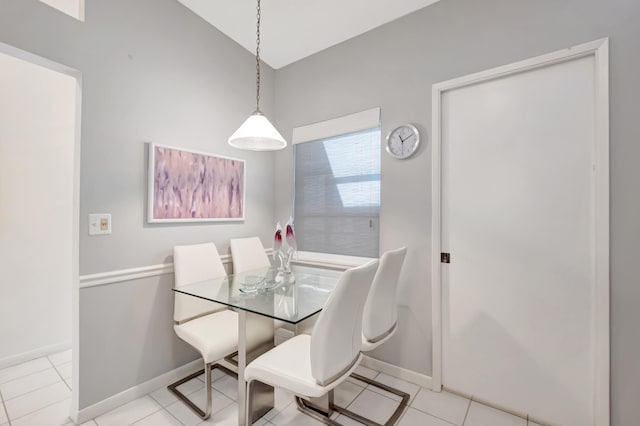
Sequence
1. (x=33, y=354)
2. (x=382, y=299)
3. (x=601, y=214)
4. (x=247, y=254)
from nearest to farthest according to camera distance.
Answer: (x=601, y=214), (x=382, y=299), (x=33, y=354), (x=247, y=254)

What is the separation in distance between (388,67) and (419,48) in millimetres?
251

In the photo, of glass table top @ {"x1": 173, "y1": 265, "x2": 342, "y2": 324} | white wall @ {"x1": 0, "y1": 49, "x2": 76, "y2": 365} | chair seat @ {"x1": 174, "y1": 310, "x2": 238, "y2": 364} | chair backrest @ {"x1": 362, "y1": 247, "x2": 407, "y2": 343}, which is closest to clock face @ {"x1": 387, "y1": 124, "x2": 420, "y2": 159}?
chair backrest @ {"x1": 362, "y1": 247, "x2": 407, "y2": 343}

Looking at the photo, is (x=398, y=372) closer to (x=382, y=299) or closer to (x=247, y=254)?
(x=382, y=299)

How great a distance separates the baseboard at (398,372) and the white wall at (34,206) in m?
2.75

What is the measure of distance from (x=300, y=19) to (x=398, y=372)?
9.49 feet

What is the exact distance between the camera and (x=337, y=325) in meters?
1.21

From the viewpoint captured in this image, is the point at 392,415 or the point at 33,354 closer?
the point at 392,415

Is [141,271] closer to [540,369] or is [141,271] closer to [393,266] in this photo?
[393,266]

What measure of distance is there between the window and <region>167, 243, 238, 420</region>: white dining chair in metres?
0.95

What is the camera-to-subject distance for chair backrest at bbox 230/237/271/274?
2392 mm

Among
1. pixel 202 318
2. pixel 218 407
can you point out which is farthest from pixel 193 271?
pixel 218 407

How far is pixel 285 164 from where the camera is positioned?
287 cm

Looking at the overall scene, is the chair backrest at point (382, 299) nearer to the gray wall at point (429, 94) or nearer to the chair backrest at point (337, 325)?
the chair backrest at point (337, 325)

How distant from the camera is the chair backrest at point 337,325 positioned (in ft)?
3.88
